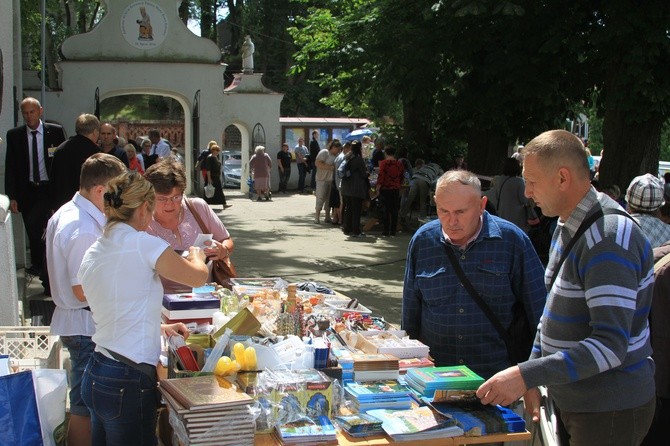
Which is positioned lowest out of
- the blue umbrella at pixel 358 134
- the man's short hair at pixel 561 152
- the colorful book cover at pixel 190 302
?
the colorful book cover at pixel 190 302

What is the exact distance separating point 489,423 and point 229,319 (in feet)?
5.09

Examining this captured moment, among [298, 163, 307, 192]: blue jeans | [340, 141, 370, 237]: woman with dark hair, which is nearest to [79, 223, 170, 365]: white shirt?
[340, 141, 370, 237]: woman with dark hair

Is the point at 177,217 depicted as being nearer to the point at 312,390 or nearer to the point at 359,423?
the point at 312,390

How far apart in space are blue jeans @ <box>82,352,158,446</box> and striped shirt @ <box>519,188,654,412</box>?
1.67 meters

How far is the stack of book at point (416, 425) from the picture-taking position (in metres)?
3.34

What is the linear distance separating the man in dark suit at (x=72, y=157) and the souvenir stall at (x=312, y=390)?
13.1 ft

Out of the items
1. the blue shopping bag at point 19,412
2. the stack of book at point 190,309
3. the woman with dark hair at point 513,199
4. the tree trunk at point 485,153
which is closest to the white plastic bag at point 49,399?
the blue shopping bag at point 19,412

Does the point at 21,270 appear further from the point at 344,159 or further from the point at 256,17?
the point at 256,17

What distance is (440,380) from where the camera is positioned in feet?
11.9

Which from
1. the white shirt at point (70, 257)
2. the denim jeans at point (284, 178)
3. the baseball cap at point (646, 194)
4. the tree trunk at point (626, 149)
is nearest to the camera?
the white shirt at point (70, 257)

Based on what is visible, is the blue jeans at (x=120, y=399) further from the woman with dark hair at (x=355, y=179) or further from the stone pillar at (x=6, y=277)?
the woman with dark hair at (x=355, y=179)

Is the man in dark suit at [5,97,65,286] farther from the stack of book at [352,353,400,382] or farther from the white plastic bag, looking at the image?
the stack of book at [352,353,400,382]

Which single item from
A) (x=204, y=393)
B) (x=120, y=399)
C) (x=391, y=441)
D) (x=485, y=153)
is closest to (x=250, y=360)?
(x=204, y=393)

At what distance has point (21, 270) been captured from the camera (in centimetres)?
948
